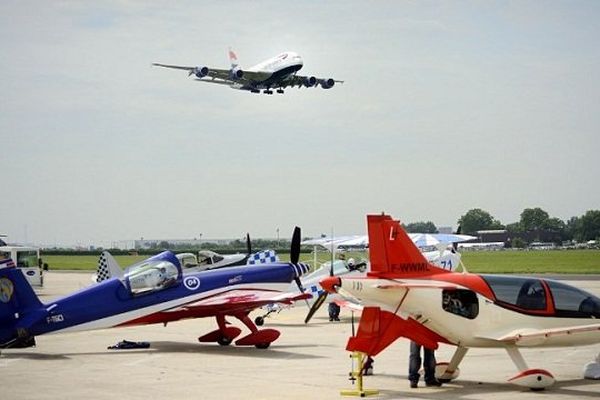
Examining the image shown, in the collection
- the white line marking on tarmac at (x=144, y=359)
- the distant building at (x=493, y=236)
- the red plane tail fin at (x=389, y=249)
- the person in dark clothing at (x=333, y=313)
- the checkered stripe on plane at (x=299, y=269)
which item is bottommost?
the white line marking on tarmac at (x=144, y=359)

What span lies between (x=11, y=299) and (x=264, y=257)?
31.6ft

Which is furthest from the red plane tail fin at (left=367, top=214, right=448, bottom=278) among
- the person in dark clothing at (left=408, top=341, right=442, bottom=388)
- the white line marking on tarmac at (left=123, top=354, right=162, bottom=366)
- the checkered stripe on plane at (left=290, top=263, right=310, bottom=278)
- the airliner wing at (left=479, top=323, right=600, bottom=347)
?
the checkered stripe on plane at (left=290, top=263, right=310, bottom=278)

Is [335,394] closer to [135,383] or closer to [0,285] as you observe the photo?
[135,383]

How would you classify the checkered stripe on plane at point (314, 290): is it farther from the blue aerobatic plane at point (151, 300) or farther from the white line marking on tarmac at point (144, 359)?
the white line marking on tarmac at point (144, 359)

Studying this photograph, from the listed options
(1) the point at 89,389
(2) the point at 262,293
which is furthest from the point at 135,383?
(2) the point at 262,293

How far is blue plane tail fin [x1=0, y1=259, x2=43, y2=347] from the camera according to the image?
1667 cm

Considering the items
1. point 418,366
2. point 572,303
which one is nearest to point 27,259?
point 418,366

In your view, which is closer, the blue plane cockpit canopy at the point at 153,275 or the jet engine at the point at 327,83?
the blue plane cockpit canopy at the point at 153,275

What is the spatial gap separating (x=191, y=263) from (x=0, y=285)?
1596cm

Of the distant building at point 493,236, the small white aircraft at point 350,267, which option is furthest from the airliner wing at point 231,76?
the distant building at point 493,236

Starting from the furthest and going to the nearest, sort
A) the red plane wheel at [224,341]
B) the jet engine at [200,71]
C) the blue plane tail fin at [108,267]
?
the jet engine at [200,71]
the blue plane tail fin at [108,267]
the red plane wheel at [224,341]

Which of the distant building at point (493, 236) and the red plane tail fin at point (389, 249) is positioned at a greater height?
the distant building at point (493, 236)

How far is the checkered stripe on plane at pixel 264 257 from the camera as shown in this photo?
2527 centimetres

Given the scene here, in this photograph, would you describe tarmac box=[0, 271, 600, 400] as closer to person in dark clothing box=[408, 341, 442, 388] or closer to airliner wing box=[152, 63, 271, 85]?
person in dark clothing box=[408, 341, 442, 388]
